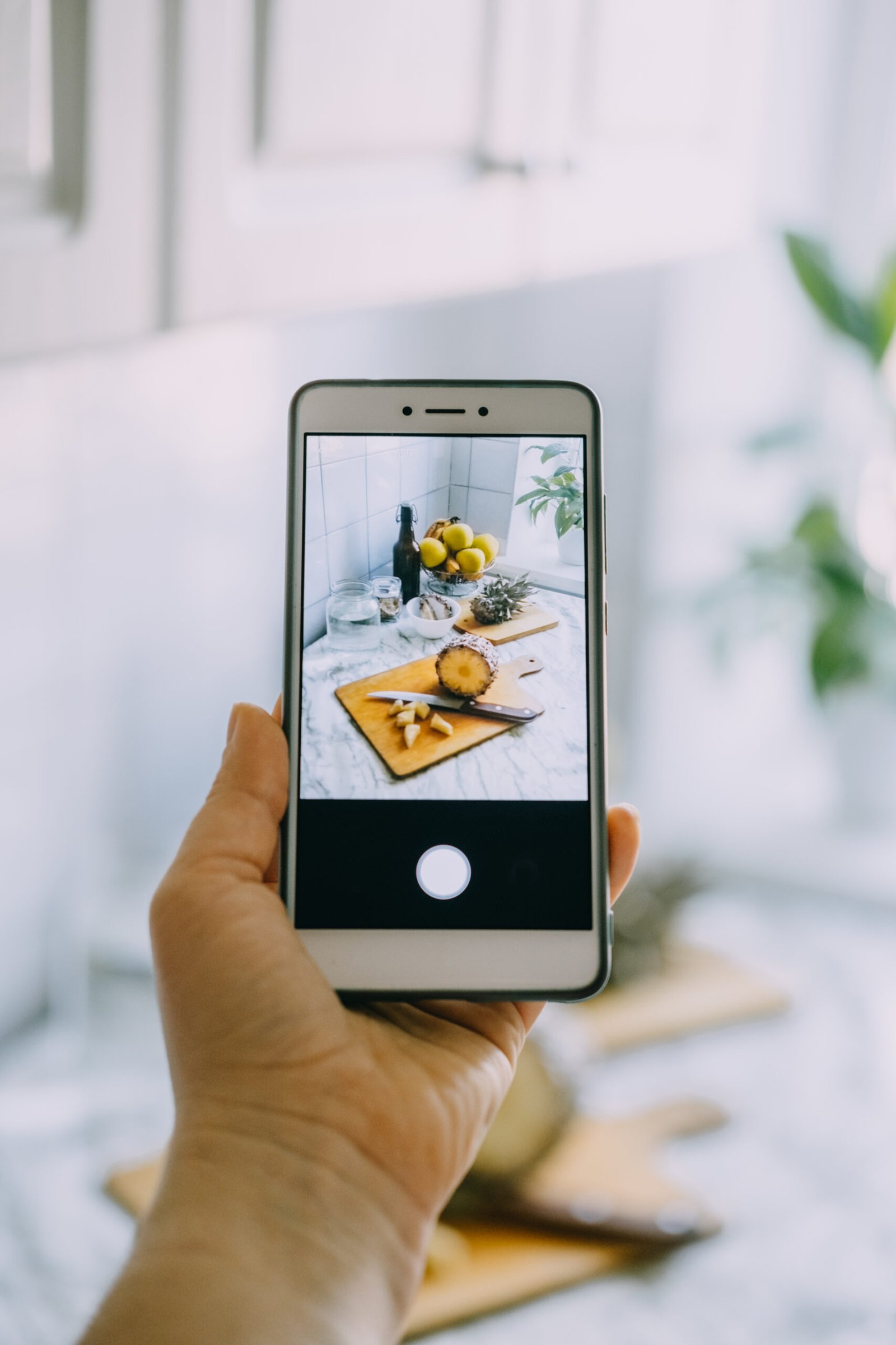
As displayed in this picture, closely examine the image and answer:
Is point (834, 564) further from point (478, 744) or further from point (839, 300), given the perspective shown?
point (478, 744)

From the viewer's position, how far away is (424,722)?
55 cm

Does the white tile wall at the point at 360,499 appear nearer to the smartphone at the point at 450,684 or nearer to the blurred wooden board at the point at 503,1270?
the smartphone at the point at 450,684

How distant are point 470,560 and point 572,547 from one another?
5 centimetres

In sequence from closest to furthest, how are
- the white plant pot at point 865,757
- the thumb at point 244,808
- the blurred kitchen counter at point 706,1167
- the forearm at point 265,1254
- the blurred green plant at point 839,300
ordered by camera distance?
the forearm at point 265,1254 < the thumb at point 244,808 < the blurred kitchen counter at point 706,1167 < the blurred green plant at point 839,300 < the white plant pot at point 865,757

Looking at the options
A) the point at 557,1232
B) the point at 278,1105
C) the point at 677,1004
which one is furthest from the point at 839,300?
the point at 278,1105

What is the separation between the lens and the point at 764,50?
1.00 m

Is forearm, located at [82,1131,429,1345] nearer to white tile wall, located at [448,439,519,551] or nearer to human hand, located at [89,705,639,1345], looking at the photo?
human hand, located at [89,705,639,1345]

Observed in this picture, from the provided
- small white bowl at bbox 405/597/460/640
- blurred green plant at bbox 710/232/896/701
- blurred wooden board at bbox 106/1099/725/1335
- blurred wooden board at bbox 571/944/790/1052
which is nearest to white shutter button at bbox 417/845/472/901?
small white bowl at bbox 405/597/460/640

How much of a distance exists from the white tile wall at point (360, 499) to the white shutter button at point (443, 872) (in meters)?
0.12

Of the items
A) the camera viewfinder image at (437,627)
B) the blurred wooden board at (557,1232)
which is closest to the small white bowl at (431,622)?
the camera viewfinder image at (437,627)

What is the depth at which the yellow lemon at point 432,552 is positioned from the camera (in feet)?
1.80

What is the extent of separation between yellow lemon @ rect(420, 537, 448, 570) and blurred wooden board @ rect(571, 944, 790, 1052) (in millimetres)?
644

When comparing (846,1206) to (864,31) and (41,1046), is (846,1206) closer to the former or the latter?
(41,1046)

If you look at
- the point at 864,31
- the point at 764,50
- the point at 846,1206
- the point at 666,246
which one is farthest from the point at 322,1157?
the point at 864,31
